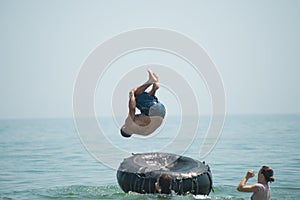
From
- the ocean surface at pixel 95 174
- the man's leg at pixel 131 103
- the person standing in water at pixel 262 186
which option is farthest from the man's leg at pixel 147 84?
the ocean surface at pixel 95 174

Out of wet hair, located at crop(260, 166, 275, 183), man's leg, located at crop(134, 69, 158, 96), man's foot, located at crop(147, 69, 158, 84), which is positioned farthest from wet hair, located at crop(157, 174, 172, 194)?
wet hair, located at crop(260, 166, 275, 183)

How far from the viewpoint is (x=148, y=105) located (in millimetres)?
11516

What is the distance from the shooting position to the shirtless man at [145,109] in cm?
1137

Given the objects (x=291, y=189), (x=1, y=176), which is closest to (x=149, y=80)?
(x=291, y=189)

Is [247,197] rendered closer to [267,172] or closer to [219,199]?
[219,199]

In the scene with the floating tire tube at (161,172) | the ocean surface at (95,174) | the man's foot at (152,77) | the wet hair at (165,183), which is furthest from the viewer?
the ocean surface at (95,174)

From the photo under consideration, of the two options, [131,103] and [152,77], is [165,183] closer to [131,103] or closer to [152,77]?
[131,103]

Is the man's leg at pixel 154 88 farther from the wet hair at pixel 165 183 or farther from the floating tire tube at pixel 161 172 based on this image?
the floating tire tube at pixel 161 172

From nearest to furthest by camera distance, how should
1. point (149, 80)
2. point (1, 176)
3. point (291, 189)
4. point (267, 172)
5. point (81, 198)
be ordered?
point (267, 172) → point (149, 80) → point (81, 198) → point (291, 189) → point (1, 176)

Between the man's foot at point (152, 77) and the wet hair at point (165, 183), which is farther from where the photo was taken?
the wet hair at point (165, 183)

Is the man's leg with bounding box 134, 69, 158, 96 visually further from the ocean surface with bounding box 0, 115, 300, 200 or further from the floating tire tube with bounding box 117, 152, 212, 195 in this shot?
the ocean surface with bounding box 0, 115, 300, 200

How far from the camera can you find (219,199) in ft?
46.6

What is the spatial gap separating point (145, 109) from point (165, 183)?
2510 millimetres

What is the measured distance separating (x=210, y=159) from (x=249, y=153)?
3.66 m
